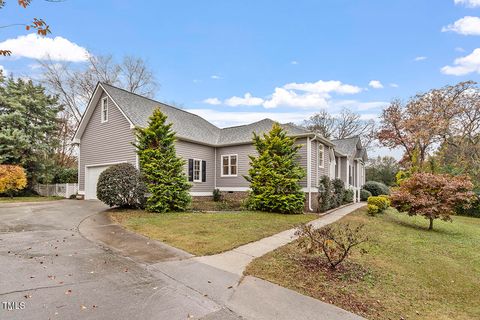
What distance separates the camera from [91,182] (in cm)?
1705

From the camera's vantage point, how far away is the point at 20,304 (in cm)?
365

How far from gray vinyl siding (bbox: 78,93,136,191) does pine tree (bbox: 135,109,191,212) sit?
2008mm

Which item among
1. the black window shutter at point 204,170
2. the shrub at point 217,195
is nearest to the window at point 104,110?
the black window shutter at point 204,170

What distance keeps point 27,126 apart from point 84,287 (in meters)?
21.5

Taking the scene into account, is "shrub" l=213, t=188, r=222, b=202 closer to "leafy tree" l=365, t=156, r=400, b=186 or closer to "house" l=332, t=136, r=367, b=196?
"house" l=332, t=136, r=367, b=196

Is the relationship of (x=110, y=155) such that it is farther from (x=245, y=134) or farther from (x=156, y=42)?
(x=245, y=134)

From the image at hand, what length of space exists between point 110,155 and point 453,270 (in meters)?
16.0

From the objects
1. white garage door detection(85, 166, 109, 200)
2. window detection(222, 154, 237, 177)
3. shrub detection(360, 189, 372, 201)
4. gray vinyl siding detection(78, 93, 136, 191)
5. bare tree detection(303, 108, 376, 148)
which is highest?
bare tree detection(303, 108, 376, 148)

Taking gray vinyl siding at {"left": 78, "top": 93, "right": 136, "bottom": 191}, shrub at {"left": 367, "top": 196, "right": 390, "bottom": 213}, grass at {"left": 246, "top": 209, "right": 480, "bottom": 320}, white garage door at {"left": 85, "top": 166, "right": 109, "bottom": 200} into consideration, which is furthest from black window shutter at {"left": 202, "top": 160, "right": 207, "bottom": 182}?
grass at {"left": 246, "top": 209, "right": 480, "bottom": 320}

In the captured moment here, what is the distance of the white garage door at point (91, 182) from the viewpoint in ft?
55.2

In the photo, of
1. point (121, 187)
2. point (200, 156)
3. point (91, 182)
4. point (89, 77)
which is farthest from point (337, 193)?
point (89, 77)

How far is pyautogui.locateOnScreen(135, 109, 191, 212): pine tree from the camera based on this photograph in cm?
1248

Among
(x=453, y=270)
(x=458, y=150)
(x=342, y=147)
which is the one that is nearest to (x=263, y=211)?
(x=453, y=270)

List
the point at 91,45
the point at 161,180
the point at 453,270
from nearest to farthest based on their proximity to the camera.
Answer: the point at 453,270
the point at 161,180
the point at 91,45
